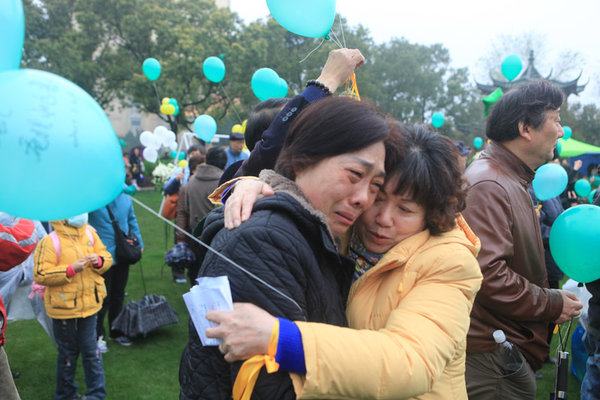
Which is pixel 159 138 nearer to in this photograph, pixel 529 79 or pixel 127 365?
pixel 127 365

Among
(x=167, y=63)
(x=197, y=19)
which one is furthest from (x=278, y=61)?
(x=167, y=63)

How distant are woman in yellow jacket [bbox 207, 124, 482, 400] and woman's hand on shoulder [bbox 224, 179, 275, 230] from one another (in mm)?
236

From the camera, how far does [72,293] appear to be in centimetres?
351

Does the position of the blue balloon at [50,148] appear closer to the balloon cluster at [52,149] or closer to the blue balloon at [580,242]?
the balloon cluster at [52,149]

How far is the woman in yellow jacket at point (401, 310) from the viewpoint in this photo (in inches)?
40.6

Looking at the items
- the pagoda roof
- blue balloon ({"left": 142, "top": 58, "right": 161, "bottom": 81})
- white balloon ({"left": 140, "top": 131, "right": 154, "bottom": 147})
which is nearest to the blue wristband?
blue balloon ({"left": 142, "top": 58, "right": 161, "bottom": 81})

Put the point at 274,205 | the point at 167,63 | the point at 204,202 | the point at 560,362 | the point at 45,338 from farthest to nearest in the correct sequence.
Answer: the point at 167,63
the point at 204,202
the point at 45,338
the point at 560,362
the point at 274,205

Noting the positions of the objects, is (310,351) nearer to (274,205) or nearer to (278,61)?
(274,205)

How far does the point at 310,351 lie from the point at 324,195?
1.50 ft

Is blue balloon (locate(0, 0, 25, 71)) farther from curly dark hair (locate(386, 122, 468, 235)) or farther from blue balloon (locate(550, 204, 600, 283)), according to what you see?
blue balloon (locate(550, 204, 600, 283))

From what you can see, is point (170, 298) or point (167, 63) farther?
point (167, 63)

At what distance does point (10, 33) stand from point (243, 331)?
972 millimetres

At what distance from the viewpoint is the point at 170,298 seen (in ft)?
20.9

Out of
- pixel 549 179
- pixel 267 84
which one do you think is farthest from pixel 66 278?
pixel 549 179
